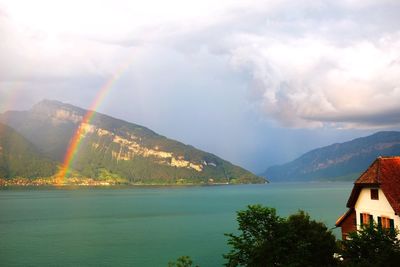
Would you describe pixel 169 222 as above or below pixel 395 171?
below

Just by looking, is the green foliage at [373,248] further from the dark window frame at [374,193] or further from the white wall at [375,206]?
the dark window frame at [374,193]

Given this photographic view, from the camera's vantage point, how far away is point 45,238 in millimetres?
97250

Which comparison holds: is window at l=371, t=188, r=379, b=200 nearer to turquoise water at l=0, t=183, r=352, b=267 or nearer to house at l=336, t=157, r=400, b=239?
house at l=336, t=157, r=400, b=239

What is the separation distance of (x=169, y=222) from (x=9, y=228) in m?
44.7

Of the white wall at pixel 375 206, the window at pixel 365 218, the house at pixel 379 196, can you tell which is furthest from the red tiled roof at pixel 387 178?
the window at pixel 365 218

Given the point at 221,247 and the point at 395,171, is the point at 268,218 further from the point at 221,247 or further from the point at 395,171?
the point at 221,247

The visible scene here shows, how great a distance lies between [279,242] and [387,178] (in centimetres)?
1172

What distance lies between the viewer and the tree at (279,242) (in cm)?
3116

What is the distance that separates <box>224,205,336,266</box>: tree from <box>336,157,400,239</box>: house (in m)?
4.69

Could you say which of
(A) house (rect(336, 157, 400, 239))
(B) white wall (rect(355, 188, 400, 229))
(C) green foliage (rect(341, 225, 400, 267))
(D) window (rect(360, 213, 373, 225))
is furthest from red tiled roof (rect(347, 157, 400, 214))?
(C) green foliage (rect(341, 225, 400, 267))

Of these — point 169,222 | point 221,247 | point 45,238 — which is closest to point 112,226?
point 169,222

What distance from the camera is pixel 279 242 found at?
104ft

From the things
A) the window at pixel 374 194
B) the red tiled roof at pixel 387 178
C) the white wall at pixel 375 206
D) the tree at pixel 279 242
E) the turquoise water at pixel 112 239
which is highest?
the red tiled roof at pixel 387 178

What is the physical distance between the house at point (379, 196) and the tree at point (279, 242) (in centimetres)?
469
